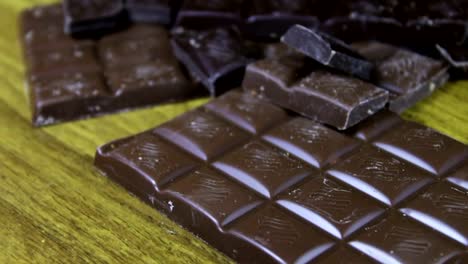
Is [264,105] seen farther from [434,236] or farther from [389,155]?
[434,236]

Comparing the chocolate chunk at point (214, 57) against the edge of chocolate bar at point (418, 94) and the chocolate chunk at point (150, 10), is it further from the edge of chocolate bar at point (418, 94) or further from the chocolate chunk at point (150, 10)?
the edge of chocolate bar at point (418, 94)

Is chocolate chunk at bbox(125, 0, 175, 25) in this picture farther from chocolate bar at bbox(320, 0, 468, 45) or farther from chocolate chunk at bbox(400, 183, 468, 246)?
chocolate chunk at bbox(400, 183, 468, 246)

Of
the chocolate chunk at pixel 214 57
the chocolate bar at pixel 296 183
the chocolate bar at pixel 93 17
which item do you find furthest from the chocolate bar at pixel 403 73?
the chocolate bar at pixel 93 17

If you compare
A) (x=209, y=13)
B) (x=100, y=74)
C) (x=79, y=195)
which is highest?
(x=209, y=13)

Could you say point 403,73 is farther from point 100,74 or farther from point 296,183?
point 100,74

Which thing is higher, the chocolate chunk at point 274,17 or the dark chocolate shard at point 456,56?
the chocolate chunk at point 274,17

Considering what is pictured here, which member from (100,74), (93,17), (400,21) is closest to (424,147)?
(400,21)
